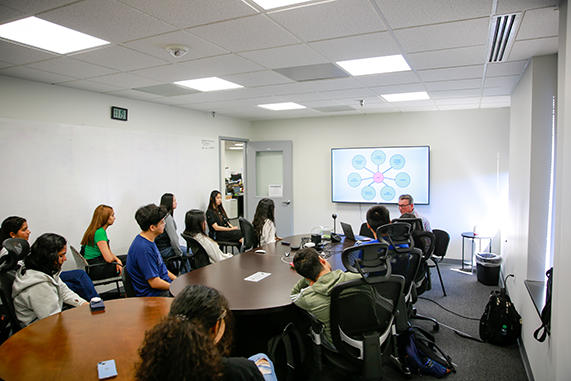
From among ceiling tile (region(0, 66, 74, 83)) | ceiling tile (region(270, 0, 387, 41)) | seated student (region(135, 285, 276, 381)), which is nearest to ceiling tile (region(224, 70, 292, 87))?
ceiling tile (region(270, 0, 387, 41))

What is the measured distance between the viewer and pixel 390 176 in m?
6.47

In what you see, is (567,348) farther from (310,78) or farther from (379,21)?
(310,78)

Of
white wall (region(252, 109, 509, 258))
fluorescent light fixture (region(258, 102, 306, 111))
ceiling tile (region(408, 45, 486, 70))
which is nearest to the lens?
ceiling tile (region(408, 45, 486, 70))

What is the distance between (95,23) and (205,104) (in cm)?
313

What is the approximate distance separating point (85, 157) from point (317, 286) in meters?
3.53

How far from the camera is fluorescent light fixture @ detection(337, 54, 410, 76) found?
3256mm

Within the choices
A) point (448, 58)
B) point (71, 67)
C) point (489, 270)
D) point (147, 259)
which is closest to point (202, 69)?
point (71, 67)

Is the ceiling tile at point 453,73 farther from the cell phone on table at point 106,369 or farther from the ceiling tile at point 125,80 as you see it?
the cell phone on table at point 106,369

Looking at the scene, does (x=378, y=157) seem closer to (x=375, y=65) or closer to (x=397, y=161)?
(x=397, y=161)

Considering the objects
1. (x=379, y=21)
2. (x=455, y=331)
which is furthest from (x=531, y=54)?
(x=455, y=331)

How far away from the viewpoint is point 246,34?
2.54 meters

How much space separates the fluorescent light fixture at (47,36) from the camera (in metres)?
2.39

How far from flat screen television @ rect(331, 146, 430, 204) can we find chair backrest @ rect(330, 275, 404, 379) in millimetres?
4466

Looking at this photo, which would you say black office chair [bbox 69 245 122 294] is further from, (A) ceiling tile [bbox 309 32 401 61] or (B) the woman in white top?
(A) ceiling tile [bbox 309 32 401 61]
